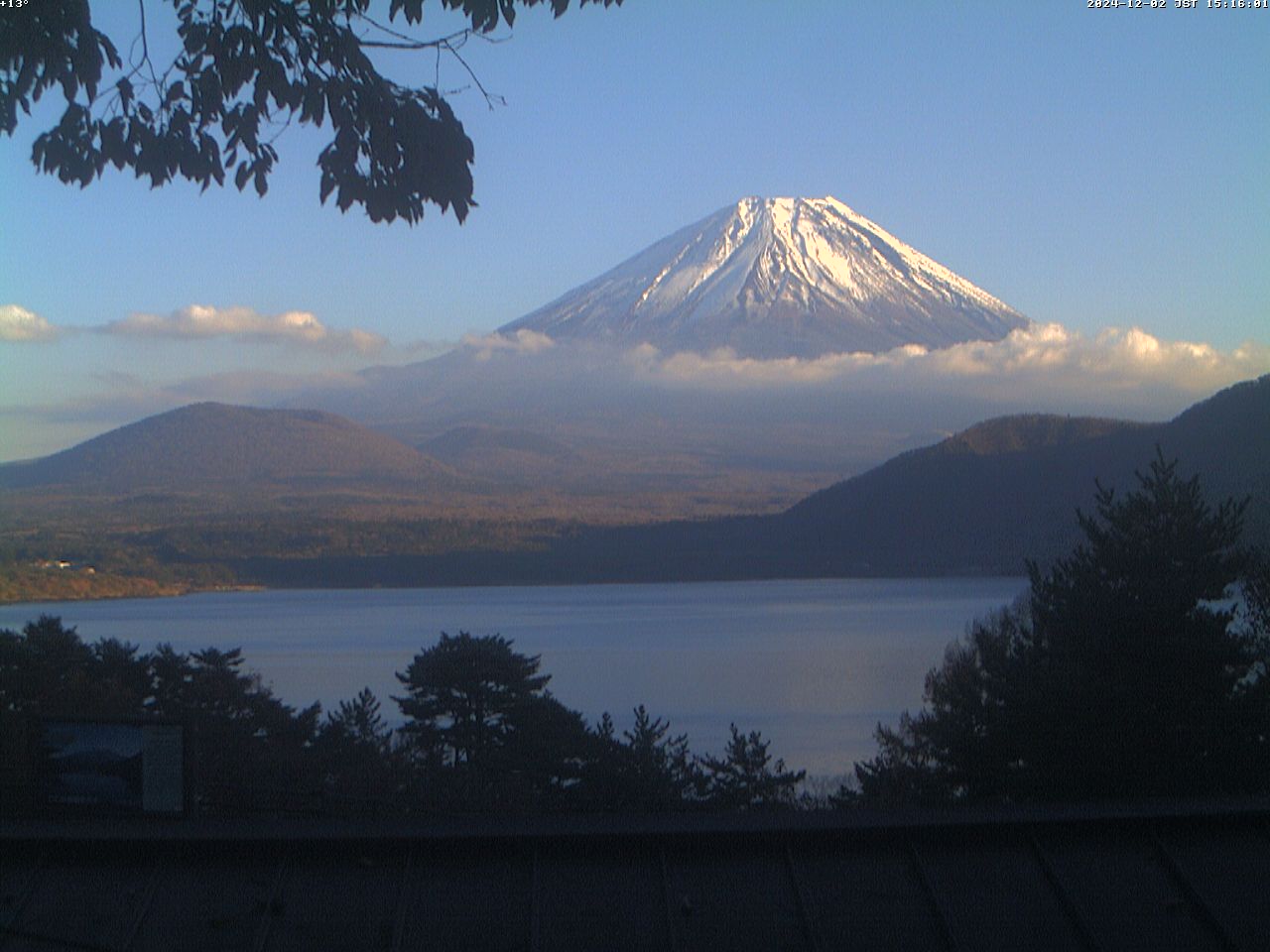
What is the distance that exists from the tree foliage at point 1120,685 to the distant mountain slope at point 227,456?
99.1 ft

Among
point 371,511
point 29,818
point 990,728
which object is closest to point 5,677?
point 29,818

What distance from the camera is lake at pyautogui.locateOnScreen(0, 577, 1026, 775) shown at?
38.1 feet

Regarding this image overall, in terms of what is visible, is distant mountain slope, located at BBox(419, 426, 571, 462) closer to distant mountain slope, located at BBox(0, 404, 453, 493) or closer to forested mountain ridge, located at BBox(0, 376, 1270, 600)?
distant mountain slope, located at BBox(0, 404, 453, 493)

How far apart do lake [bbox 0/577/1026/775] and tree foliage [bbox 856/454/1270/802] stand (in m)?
1.14

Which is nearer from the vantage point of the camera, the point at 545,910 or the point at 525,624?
the point at 545,910

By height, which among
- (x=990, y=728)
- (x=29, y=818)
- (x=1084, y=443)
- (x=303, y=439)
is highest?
(x=303, y=439)

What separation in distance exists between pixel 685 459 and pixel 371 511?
3491cm

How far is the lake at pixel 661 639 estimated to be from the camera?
457 inches

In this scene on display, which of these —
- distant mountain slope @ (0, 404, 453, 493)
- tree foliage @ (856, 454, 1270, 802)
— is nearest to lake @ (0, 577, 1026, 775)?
tree foliage @ (856, 454, 1270, 802)

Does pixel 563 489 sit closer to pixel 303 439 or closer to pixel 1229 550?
pixel 303 439

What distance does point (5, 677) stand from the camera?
9.09m

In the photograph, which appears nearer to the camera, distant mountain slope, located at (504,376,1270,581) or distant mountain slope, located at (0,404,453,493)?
distant mountain slope, located at (504,376,1270,581)

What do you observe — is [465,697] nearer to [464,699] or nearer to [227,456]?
[464,699]

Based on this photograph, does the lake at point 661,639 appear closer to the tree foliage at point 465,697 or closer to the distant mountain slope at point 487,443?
the tree foliage at point 465,697
